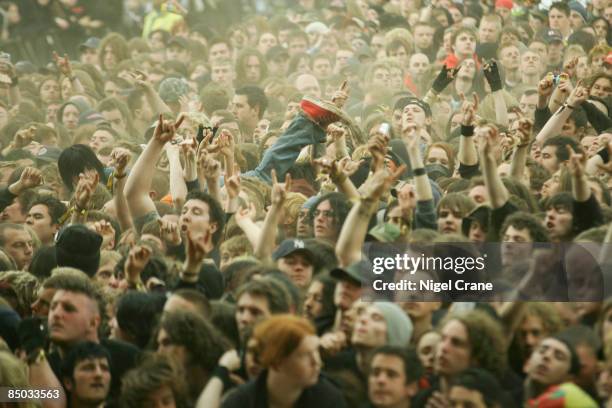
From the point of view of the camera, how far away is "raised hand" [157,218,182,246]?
854cm

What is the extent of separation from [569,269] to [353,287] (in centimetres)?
99

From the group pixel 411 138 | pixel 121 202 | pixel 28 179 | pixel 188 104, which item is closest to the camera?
pixel 411 138

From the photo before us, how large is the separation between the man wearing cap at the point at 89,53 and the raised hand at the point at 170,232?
6.73 meters

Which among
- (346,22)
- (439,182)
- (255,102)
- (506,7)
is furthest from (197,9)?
(439,182)

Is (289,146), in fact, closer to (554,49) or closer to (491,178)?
(491,178)

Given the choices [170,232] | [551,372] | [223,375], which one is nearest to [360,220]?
[223,375]

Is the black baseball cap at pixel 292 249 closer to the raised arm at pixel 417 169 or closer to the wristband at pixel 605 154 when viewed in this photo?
the raised arm at pixel 417 169

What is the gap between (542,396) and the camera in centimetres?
626

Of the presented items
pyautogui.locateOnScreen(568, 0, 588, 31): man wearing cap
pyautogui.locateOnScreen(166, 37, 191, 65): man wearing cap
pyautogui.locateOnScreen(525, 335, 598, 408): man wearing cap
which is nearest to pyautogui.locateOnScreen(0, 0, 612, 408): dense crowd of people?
pyautogui.locateOnScreen(525, 335, 598, 408): man wearing cap

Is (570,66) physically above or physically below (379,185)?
above

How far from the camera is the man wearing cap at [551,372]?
6.22 m

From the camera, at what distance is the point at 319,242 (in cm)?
777

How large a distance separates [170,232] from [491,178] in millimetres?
1835

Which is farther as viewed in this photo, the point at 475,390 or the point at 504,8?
the point at 504,8
